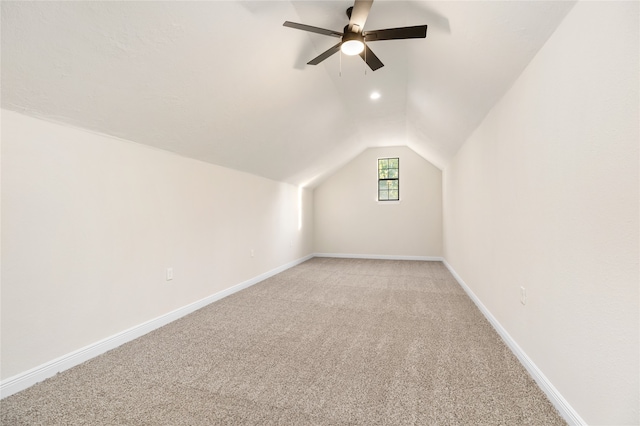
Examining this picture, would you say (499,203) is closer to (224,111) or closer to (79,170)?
(224,111)

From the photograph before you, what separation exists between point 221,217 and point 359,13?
9.05 feet

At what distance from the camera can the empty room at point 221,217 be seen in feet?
4.15

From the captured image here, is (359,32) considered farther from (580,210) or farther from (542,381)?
(542,381)

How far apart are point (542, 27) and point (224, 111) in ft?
7.99

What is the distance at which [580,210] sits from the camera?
1303mm

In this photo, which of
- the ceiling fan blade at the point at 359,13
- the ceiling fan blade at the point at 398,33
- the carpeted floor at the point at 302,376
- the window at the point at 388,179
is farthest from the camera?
the window at the point at 388,179

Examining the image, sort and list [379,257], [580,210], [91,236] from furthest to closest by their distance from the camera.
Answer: [379,257] → [91,236] → [580,210]

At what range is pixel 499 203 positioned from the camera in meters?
2.41

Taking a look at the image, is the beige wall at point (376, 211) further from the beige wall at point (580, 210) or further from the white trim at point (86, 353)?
the beige wall at point (580, 210)

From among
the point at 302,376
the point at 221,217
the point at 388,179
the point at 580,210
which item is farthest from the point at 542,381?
the point at 388,179

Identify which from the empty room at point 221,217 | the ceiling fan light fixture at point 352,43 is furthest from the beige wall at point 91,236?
the ceiling fan light fixture at point 352,43

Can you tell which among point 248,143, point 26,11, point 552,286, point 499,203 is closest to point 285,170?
point 248,143

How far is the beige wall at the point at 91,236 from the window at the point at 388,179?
14.7 feet

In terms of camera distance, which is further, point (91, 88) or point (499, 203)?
point (499, 203)
